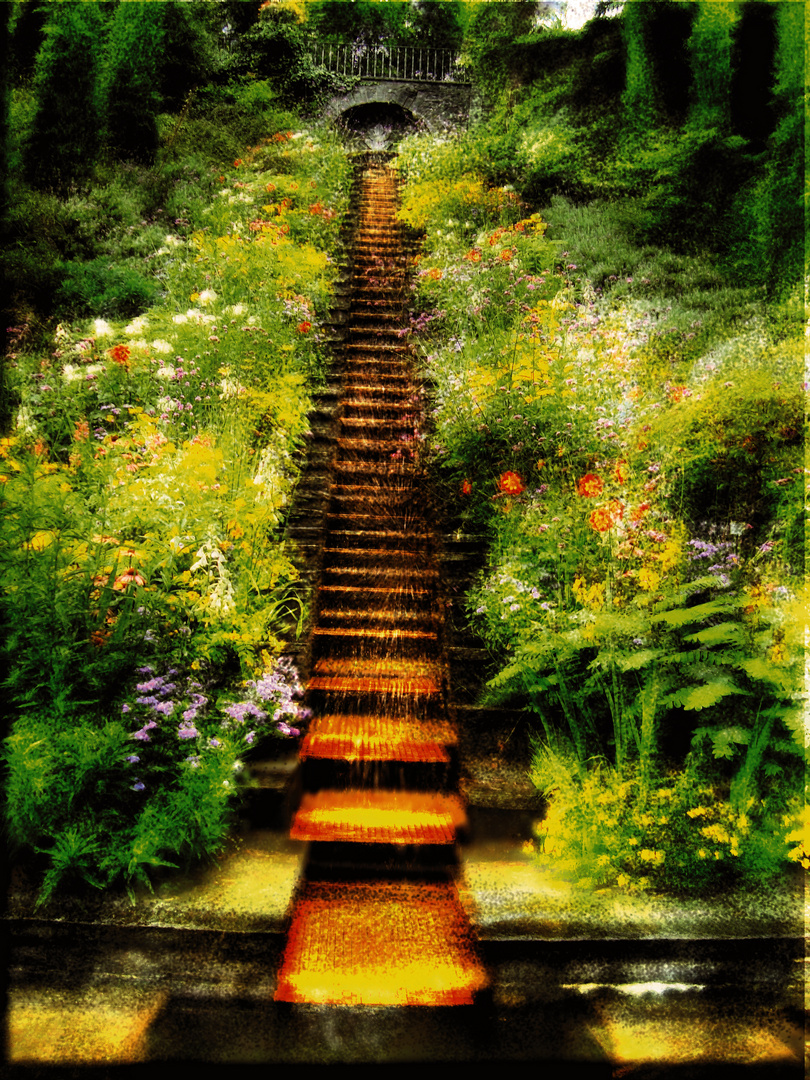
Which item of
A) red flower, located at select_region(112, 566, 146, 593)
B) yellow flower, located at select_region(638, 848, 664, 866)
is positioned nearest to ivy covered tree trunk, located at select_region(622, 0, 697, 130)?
red flower, located at select_region(112, 566, 146, 593)

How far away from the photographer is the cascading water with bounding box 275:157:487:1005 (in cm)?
252

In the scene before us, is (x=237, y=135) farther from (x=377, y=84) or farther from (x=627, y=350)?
(x=627, y=350)

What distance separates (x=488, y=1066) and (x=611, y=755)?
1.37 meters

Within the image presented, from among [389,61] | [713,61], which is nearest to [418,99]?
[389,61]

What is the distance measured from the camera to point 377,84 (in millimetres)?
16531

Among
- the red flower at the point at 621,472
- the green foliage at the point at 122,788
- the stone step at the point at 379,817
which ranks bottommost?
the stone step at the point at 379,817

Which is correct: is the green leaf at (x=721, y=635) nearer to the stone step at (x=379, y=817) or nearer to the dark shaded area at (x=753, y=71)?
the stone step at (x=379, y=817)

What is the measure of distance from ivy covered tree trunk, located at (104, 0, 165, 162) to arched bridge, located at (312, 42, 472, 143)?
6.92 m

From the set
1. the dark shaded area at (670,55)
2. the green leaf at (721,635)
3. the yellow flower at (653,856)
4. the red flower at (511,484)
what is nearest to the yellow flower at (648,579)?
the green leaf at (721,635)

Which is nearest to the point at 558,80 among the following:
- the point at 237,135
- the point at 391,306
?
the point at 237,135

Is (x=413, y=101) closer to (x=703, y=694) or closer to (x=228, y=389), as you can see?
(x=228, y=389)

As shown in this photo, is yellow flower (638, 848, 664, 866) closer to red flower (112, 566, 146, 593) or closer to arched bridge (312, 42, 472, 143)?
red flower (112, 566, 146, 593)

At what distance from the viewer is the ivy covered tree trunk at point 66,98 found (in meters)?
8.84

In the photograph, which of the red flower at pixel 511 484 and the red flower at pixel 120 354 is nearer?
the red flower at pixel 511 484
